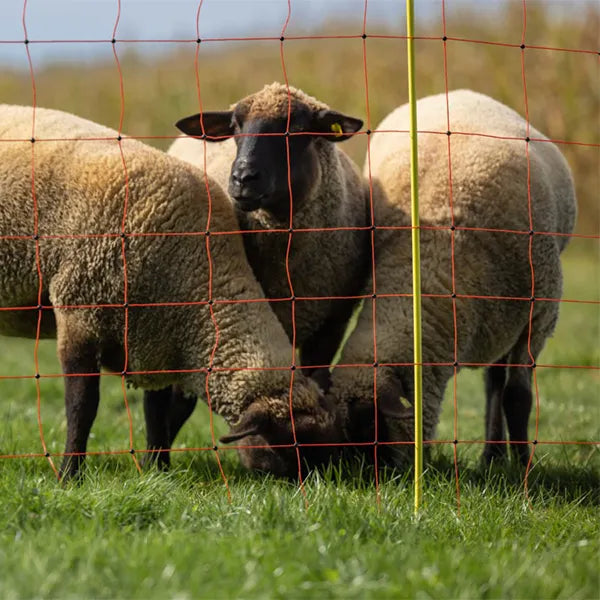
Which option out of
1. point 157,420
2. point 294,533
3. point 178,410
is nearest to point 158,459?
point 157,420

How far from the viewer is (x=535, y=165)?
Result: 537 cm

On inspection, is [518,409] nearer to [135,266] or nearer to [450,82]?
[135,266]

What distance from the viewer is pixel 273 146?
479 centimetres

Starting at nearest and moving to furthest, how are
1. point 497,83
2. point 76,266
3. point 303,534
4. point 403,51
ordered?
point 303,534 → point 76,266 → point 497,83 → point 403,51

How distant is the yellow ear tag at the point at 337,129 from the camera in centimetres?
502

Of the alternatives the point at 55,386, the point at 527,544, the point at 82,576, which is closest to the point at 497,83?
the point at 55,386

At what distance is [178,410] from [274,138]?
1.70 m

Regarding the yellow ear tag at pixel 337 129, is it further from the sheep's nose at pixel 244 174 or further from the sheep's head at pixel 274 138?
the sheep's nose at pixel 244 174

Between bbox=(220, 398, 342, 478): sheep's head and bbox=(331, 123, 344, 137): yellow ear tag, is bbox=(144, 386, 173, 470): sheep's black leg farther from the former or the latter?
bbox=(331, 123, 344, 137): yellow ear tag

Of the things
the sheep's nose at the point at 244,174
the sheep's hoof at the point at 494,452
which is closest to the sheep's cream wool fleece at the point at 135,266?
the sheep's nose at the point at 244,174

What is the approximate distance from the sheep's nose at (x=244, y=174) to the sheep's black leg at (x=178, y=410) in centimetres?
141

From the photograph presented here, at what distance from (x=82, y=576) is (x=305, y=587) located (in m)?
0.64

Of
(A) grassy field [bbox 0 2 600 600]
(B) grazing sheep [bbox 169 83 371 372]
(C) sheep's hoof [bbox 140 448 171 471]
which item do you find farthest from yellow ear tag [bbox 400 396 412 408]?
(C) sheep's hoof [bbox 140 448 171 471]

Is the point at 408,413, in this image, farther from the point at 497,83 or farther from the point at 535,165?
the point at 497,83
